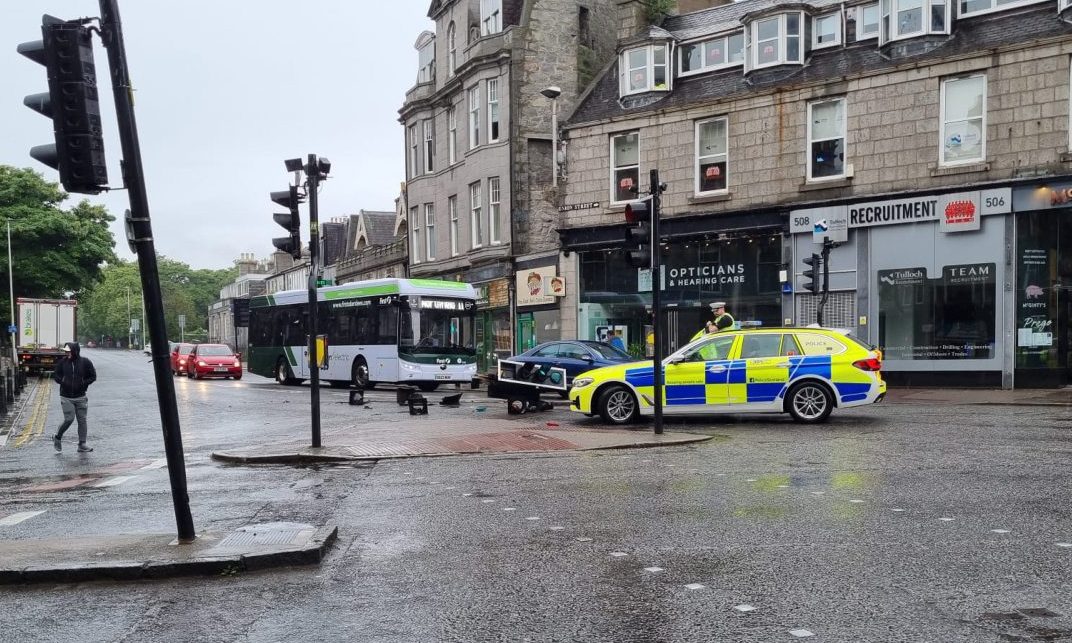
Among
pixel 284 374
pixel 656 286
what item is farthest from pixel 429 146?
pixel 656 286

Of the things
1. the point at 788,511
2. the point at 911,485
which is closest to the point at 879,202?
the point at 911,485

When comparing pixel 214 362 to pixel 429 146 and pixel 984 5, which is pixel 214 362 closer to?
pixel 429 146

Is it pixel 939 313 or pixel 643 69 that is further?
pixel 643 69

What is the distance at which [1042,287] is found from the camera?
71.4 ft

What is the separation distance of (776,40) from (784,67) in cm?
80

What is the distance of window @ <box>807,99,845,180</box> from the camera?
25.0m

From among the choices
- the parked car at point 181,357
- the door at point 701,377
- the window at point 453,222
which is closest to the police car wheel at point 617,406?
the door at point 701,377

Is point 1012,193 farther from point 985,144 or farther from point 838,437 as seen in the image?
point 838,437

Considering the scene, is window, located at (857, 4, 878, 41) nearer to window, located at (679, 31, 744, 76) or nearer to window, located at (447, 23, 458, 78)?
window, located at (679, 31, 744, 76)

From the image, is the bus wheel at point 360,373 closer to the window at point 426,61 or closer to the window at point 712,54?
the window at point 712,54

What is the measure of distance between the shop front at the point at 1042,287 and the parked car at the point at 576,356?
908cm

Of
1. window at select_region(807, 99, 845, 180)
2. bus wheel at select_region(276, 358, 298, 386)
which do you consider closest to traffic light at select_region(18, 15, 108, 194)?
window at select_region(807, 99, 845, 180)

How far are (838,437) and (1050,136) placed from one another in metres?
12.2

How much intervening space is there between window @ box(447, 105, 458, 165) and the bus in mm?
10862
